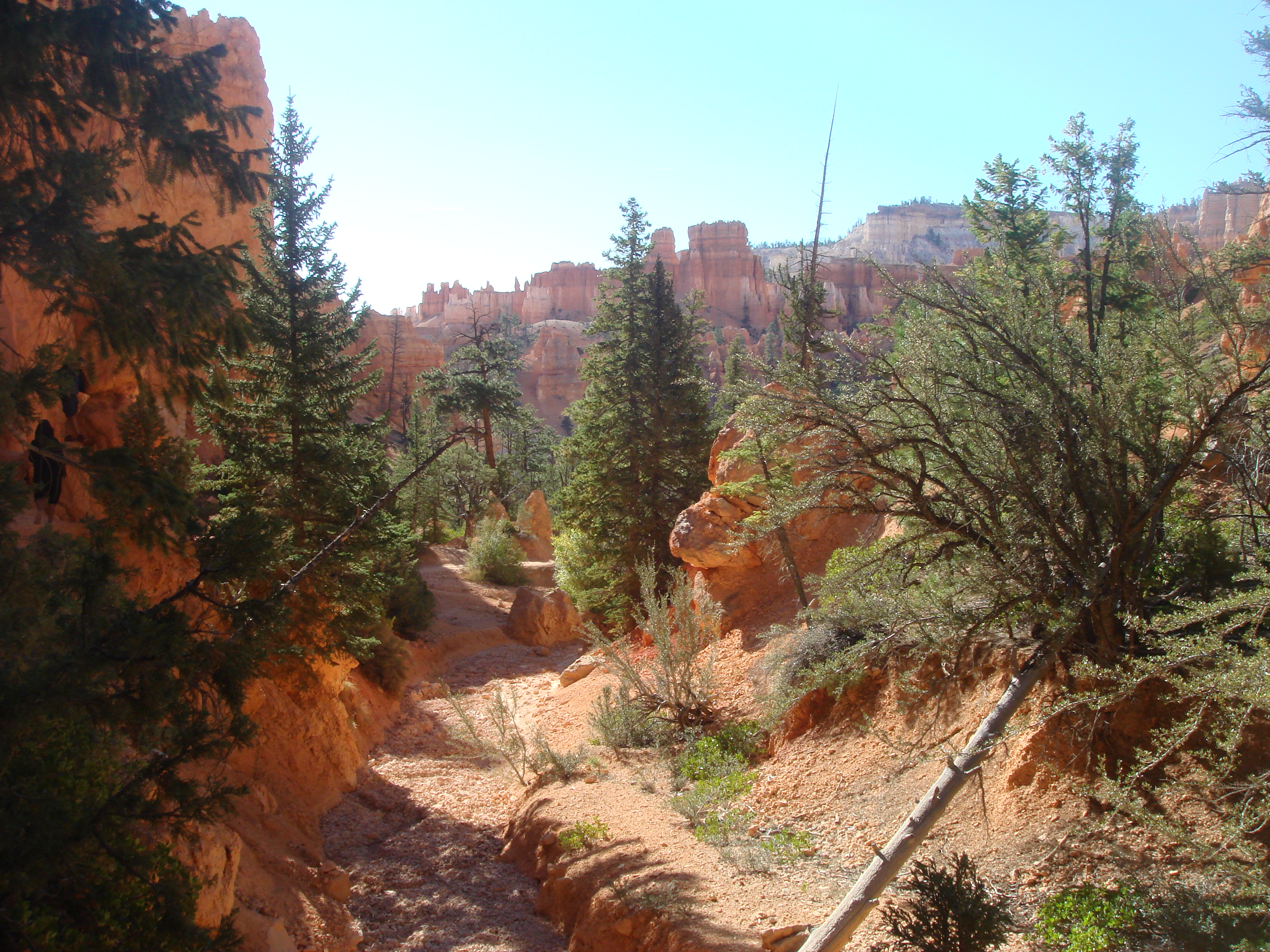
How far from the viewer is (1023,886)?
6113mm

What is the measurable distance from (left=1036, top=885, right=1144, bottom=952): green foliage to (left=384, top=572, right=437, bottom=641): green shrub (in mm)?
14611

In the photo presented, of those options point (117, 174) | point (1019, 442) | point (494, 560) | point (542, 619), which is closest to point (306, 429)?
point (117, 174)

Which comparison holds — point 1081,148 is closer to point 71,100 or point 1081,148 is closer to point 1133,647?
point 1133,647

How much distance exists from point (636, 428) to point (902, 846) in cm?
1355

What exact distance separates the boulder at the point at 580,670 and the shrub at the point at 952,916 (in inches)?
395

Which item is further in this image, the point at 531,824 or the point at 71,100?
the point at 531,824

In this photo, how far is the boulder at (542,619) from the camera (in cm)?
2084

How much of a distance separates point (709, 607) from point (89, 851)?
364 inches

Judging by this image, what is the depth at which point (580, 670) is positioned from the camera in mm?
15602

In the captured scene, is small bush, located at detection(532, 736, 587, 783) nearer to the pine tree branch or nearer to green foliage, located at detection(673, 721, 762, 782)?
green foliage, located at detection(673, 721, 762, 782)

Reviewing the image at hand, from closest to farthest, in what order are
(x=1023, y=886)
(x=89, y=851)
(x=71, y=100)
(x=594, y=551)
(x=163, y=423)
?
(x=89, y=851)
(x=71, y=100)
(x=1023, y=886)
(x=163, y=423)
(x=594, y=551)

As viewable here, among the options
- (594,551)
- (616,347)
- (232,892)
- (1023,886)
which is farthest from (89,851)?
(616,347)

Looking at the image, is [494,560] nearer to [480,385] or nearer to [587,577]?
[480,385]

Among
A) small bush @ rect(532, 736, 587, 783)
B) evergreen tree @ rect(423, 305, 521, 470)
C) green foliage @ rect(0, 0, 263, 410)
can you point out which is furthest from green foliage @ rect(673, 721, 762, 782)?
evergreen tree @ rect(423, 305, 521, 470)
